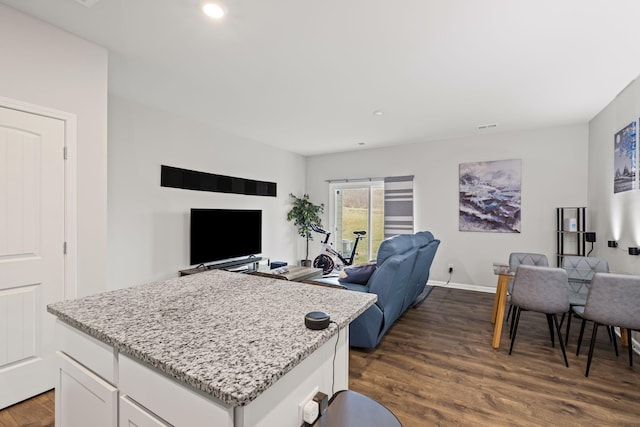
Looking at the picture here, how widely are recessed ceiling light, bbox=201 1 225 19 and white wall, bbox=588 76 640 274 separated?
12.2 ft

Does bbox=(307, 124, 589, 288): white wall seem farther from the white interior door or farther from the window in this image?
the white interior door

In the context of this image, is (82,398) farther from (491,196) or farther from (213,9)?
(491,196)

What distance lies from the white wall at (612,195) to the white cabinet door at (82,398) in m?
4.14

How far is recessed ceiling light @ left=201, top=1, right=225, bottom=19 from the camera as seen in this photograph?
1896 millimetres

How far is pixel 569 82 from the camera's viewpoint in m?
2.96

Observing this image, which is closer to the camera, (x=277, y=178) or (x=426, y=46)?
(x=426, y=46)

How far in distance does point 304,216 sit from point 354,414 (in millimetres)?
5293

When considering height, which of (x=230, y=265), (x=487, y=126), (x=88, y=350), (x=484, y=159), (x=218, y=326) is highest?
(x=487, y=126)

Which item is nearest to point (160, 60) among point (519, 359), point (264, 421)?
point (264, 421)

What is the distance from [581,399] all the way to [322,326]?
2271mm

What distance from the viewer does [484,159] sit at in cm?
494

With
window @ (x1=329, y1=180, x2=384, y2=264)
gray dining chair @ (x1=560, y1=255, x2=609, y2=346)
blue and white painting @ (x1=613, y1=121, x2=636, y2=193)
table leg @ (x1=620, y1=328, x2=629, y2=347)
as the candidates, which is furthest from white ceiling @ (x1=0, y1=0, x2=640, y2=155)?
table leg @ (x1=620, y1=328, x2=629, y2=347)

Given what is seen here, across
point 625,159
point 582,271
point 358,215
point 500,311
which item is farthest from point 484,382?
point 358,215

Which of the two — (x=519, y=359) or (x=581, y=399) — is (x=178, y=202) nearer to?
(x=519, y=359)
